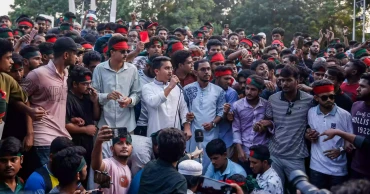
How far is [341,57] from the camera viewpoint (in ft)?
33.2

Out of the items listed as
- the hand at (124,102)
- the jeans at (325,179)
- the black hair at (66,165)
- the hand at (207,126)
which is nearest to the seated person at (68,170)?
the black hair at (66,165)

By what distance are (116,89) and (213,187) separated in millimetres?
2781

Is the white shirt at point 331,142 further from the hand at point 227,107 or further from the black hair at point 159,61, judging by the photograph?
the black hair at point 159,61

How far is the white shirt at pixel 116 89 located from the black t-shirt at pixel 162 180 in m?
1.77

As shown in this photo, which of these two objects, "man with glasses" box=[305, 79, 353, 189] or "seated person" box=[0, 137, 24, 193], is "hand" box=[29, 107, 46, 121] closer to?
"seated person" box=[0, 137, 24, 193]

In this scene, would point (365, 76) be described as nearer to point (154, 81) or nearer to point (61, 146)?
point (154, 81)

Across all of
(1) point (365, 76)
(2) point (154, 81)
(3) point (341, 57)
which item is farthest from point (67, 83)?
(3) point (341, 57)

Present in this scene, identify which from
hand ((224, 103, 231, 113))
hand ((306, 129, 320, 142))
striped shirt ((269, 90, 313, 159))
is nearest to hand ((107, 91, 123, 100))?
hand ((224, 103, 231, 113))

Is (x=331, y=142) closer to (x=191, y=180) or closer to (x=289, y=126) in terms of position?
(x=289, y=126)

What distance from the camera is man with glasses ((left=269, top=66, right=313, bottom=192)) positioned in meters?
6.35

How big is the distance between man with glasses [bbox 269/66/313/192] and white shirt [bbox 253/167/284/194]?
408 mm

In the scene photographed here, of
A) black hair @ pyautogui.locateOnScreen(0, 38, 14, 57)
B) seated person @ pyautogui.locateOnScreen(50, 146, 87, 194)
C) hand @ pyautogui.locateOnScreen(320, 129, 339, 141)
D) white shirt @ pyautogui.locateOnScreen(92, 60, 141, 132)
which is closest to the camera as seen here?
seated person @ pyautogui.locateOnScreen(50, 146, 87, 194)

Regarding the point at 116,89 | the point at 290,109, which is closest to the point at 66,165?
the point at 116,89

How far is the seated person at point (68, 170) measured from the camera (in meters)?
4.40
